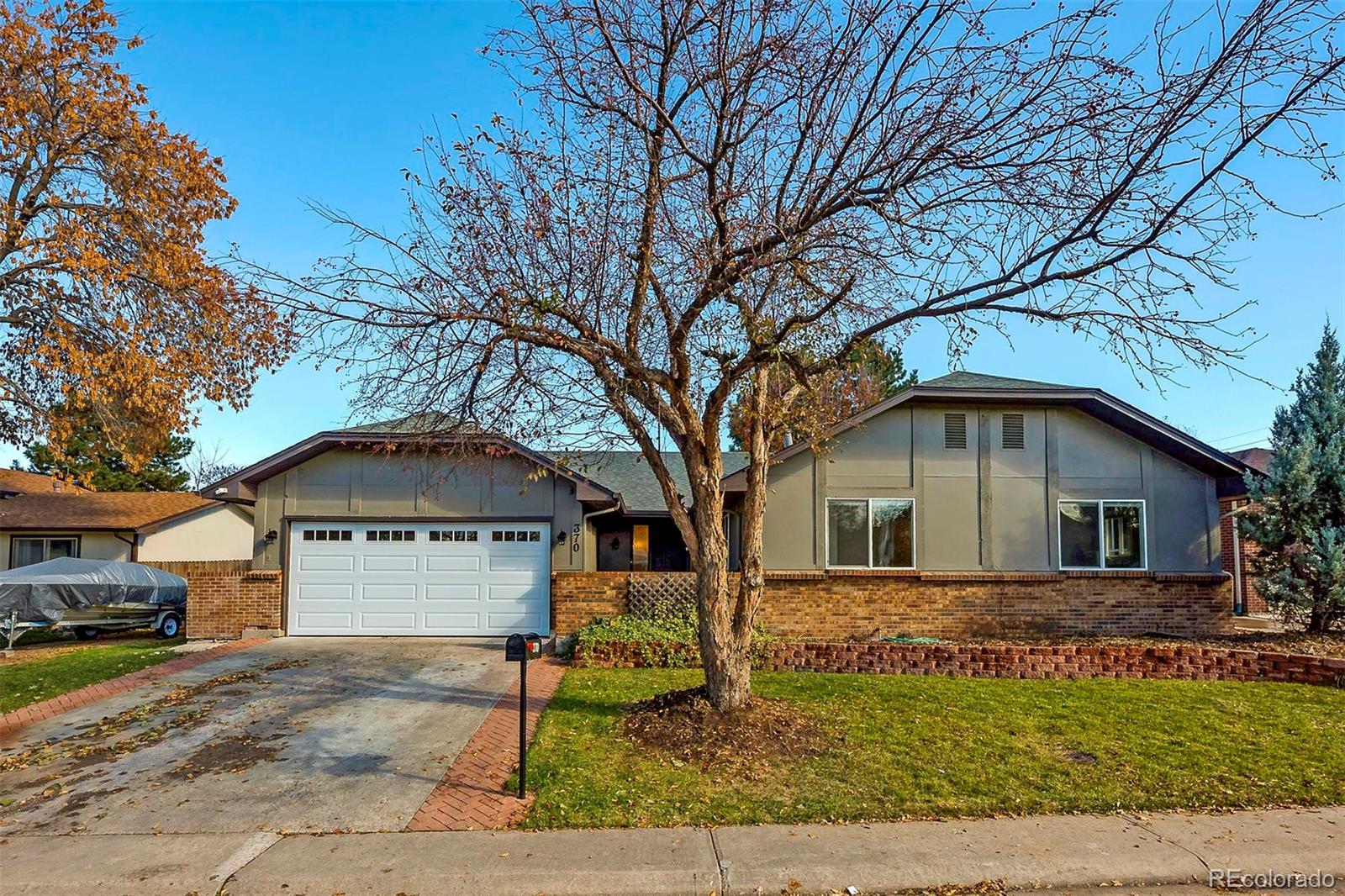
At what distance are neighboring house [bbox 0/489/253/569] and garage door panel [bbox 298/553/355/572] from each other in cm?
807

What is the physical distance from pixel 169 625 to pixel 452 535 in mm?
6556

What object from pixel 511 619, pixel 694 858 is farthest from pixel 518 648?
pixel 511 619

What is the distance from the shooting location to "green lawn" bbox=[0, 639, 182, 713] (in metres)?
9.01

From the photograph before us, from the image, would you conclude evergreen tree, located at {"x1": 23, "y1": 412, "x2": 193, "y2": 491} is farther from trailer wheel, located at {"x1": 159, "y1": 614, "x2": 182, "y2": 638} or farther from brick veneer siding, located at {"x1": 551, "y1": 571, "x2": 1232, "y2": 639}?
brick veneer siding, located at {"x1": 551, "y1": 571, "x2": 1232, "y2": 639}

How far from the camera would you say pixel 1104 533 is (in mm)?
12867

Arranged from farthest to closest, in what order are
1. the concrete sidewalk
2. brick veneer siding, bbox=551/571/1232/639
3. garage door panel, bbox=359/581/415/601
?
garage door panel, bbox=359/581/415/601 < brick veneer siding, bbox=551/571/1232/639 < the concrete sidewalk

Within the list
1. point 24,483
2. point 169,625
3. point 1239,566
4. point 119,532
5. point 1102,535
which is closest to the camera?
point 1102,535

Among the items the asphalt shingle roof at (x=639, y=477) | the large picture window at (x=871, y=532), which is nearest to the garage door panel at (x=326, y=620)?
the asphalt shingle roof at (x=639, y=477)

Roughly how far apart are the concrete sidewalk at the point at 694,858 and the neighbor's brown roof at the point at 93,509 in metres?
18.5

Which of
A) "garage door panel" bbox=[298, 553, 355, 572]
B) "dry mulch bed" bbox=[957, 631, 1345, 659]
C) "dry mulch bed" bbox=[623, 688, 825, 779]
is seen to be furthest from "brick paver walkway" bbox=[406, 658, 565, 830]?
"dry mulch bed" bbox=[957, 631, 1345, 659]

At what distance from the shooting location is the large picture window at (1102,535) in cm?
1278

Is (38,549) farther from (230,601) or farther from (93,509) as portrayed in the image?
(230,601)

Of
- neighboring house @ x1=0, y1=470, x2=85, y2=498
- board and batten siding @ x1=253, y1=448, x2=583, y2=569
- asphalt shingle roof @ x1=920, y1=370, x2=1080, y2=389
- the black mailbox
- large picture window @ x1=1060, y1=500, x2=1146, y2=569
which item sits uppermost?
asphalt shingle roof @ x1=920, y1=370, x2=1080, y2=389

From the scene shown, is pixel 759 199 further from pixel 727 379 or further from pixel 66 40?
pixel 66 40
